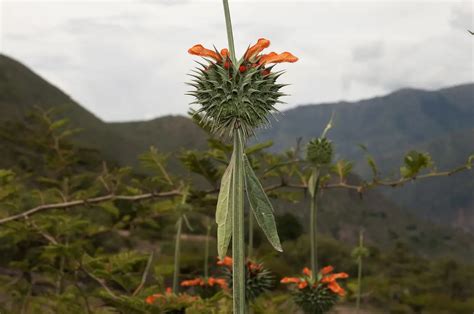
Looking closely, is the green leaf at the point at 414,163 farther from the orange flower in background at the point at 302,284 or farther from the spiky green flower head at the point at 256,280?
the spiky green flower head at the point at 256,280

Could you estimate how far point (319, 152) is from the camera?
3701 millimetres

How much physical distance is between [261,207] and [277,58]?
2.12ft

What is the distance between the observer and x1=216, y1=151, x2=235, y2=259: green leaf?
191 cm

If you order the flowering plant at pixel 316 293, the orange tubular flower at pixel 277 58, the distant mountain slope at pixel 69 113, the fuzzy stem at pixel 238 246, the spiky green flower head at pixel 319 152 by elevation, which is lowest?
the flowering plant at pixel 316 293

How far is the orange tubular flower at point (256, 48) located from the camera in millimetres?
2162

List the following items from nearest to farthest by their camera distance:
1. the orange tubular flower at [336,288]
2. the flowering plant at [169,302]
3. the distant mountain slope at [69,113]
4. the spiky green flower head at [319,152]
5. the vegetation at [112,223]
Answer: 1. the flowering plant at [169,302]
2. the vegetation at [112,223]
3. the spiky green flower head at [319,152]
4. the orange tubular flower at [336,288]
5. the distant mountain slope at [69,113]

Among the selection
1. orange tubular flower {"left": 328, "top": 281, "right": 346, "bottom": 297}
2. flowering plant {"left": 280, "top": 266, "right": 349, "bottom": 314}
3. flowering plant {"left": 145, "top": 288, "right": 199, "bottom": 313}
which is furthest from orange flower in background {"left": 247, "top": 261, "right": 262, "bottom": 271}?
flowering plant {"left": 145, "top": 288, "right": 199, "bottom": 313}

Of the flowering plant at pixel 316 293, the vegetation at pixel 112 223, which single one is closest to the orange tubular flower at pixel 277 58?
the vegetation at pixel 112 223

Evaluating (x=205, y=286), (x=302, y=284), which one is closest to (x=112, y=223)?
(x=205, y=286)

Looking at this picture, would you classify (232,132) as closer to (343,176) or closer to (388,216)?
(343,176)

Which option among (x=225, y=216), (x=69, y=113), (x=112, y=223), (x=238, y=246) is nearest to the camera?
(x=238, y=246)

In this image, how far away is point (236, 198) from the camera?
1828 mm

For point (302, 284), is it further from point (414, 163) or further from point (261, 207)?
point (261, 207)

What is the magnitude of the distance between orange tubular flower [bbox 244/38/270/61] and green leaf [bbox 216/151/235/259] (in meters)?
0.47
